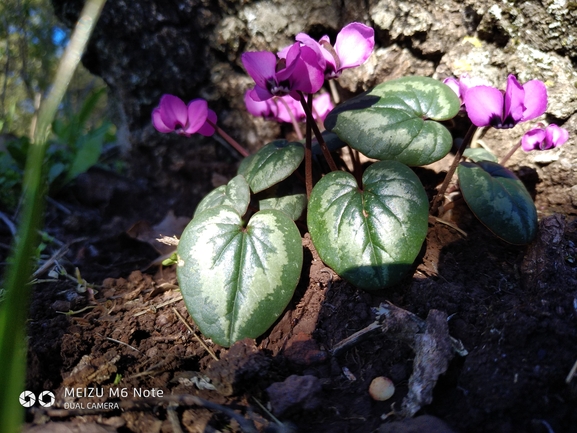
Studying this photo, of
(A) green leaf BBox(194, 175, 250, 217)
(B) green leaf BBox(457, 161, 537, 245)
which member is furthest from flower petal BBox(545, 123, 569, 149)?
(A) green leaf BBox(194, 175, 250, 217)

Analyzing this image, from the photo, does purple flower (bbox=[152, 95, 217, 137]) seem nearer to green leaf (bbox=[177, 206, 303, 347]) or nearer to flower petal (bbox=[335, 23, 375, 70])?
green leaf (bbox=[177, 206, 303, 347])

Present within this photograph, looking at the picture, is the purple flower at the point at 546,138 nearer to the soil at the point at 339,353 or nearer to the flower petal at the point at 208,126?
the soil at the point at 339,353

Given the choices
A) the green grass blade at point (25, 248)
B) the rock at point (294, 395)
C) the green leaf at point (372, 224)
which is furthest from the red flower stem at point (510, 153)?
the green grass blade at point (25, 248)

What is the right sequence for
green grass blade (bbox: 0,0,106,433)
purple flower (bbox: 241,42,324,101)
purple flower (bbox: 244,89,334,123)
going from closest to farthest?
green grass blade (bbox: 0,0,106,433), purple flower (bbox: 241,42,324,101), purple flower (bbox: 244,89,334,123)

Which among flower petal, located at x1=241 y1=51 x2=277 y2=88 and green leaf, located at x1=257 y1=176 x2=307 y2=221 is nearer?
flower petal, located at x1=241 y1=51 x2=277 y2=88

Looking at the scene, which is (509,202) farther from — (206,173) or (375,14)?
(206,173)

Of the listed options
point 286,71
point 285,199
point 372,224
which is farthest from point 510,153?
point 286,71
